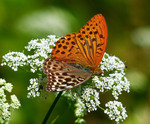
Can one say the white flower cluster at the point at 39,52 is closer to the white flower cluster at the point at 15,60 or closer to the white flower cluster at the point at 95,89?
the white flower cluster at the point at 15,60

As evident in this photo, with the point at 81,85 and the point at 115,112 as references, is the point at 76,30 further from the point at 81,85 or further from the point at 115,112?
the point at 115,112

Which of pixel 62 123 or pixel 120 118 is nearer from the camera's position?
pixel 120 118

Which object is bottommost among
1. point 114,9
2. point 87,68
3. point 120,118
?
point 120,118

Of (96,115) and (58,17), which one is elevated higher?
(58,17)

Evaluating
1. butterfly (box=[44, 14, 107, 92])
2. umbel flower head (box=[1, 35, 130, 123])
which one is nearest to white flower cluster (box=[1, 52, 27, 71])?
umbel flower head (box=[1, 35, 130, 123])

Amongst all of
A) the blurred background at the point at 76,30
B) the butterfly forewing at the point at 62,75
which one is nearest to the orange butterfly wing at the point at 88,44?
the butterfly forewing at the point at 62,75

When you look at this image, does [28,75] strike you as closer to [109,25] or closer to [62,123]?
[62,123]

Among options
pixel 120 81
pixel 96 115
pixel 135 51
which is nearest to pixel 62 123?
pixel 96 115

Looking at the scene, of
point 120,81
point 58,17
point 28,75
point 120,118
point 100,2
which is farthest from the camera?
point 100,2
